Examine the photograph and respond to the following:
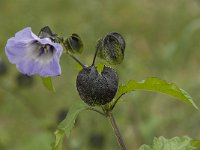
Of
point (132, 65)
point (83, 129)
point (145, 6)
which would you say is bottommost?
point (83, 129)

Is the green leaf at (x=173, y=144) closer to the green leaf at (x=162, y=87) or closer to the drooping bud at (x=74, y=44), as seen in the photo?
the green leaf at (x=162, y=87)

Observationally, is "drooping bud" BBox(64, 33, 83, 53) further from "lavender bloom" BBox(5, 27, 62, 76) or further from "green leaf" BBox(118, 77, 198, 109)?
A: "green leaf" BBox(118, 77, 198, 109)

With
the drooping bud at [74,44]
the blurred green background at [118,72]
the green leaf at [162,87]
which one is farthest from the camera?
the blurred green background at [118,72]

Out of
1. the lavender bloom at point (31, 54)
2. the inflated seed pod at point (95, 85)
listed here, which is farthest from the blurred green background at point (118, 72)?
the inflated seed pod at point (95, 85)

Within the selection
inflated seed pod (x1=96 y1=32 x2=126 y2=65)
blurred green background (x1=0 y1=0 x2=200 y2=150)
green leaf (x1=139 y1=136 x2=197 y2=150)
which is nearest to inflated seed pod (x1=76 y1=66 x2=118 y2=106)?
inflated seed pod (x1=96 y1=32 x2=126 y2=65)

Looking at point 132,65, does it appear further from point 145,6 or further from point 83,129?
point 145,6

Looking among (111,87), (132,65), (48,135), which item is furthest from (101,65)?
(48,135)
